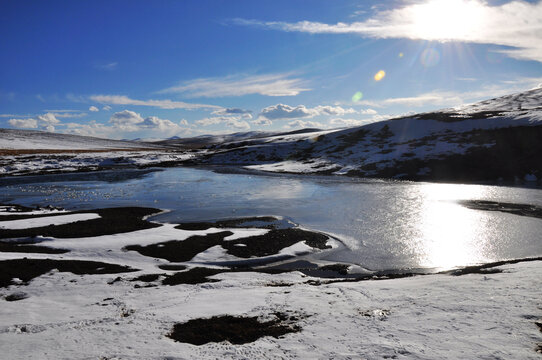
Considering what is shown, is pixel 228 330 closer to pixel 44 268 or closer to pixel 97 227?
pixel 44 268

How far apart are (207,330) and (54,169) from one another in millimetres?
83561

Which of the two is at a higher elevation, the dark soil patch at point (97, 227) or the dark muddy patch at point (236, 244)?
the dark soil patch at point (97, 227)

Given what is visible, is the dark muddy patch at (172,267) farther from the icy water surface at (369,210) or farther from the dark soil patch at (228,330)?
the icy water surface at (369,210)

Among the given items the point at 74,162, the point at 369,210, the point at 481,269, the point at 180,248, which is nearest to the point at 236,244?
the point at 180,248

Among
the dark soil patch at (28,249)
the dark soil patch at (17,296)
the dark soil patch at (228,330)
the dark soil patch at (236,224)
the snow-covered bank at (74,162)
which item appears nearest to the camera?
the dark soil patch at (228,330)

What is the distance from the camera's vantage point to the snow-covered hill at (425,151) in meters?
57.8

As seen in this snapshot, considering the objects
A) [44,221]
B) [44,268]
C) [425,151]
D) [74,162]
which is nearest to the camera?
[44,268]

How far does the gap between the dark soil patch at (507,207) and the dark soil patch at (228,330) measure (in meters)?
27.9

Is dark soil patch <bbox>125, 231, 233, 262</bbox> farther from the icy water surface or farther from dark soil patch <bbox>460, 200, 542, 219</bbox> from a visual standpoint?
dark soil patch <bbox>460, 200, 542, 219</bbox>

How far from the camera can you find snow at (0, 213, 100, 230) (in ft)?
82.3

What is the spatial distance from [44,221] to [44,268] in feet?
39.0

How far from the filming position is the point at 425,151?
68750 millimetres

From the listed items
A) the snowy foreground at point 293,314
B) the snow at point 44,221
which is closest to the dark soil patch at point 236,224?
the snowy foreground at point 293,314

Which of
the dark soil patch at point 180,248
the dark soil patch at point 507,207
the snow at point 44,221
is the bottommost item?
the dark soil patch at point 180,248
